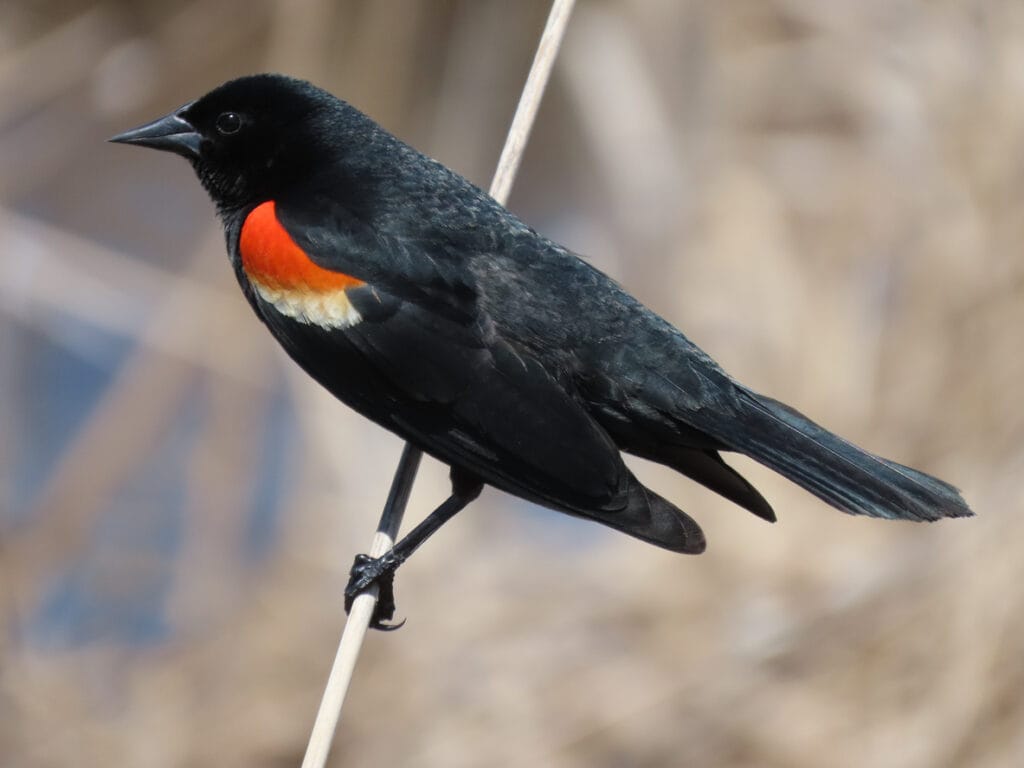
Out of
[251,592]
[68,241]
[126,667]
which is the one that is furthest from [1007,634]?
[68,241]

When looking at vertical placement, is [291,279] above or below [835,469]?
below

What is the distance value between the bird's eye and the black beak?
0.16 ft

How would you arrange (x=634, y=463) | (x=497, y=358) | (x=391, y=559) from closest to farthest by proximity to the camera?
(x=497, y=358)
(x=391, y=559)
(x=634, y=463)

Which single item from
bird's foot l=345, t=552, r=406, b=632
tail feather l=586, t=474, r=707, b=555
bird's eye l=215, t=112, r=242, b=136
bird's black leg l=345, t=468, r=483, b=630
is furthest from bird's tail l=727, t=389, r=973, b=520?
bird's eye l=215, t=112, r=242, b=136

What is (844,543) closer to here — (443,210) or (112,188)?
(443,210)

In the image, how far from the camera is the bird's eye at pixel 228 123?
2734 mm

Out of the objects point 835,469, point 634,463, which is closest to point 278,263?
point 835,469

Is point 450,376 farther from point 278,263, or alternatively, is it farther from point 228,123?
point 228,123

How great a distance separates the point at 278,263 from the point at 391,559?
2.04ft

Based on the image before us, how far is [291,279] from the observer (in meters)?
2.48

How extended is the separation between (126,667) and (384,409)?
125 inches

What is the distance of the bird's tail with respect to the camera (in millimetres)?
2191

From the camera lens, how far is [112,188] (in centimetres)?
858

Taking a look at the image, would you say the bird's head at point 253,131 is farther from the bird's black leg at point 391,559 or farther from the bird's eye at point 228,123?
the bird's black leg at point 391,559
